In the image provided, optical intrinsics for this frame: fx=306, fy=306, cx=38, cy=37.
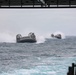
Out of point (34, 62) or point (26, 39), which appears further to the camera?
point (26, 39)

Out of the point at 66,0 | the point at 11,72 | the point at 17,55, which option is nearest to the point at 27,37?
the point at 17,55

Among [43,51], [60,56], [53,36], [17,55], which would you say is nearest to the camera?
[60,56]

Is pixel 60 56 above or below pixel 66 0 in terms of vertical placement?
below

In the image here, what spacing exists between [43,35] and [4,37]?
1661 centimetres

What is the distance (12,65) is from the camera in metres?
72.1

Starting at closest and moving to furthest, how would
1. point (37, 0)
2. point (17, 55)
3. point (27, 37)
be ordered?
point (37, 0)
point (17, 55)
point (27, 37)

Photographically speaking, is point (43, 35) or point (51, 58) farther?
point (43, 35)

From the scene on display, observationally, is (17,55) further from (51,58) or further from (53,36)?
(53,36)

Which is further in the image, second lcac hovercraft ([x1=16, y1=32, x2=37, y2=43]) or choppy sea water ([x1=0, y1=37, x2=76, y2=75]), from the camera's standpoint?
second lcac hovercraft ([x1=16, y1=32, x2=37, y2=43])

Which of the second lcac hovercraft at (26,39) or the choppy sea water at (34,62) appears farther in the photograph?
the second lcac hovercraft at (26,39)

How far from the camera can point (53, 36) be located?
438ft

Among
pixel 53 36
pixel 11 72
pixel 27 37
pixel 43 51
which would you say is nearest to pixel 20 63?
pixel 11 72

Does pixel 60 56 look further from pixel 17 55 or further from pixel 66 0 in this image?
pixel 66 0

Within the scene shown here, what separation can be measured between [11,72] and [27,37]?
175 feet
